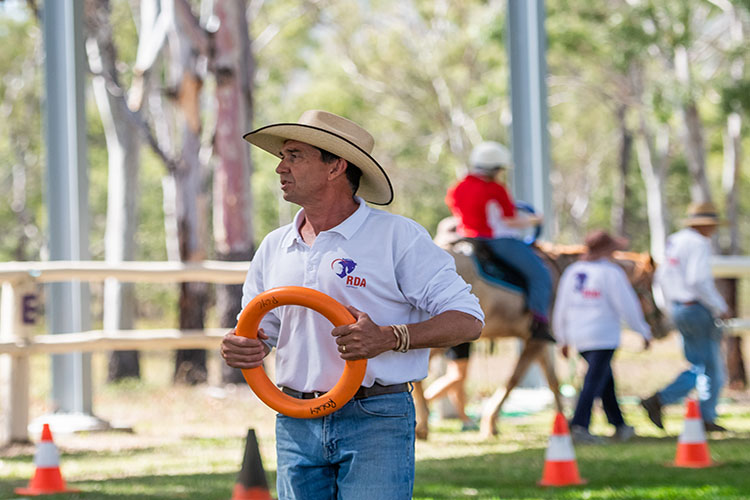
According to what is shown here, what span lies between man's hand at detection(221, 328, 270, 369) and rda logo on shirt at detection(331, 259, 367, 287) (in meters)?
0.34

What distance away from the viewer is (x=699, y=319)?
34.7 feet

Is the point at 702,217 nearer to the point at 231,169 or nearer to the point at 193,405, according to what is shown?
the point at 193,405

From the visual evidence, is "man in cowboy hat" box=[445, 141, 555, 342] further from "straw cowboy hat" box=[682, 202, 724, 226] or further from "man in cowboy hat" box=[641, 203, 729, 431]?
"straw cowboy hat" box=[682, 202, 724, 226]

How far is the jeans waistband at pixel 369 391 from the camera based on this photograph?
3869 millimetres

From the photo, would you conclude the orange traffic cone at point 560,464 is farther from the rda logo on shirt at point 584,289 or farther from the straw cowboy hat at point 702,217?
the straw cowboy hat at point 702,217

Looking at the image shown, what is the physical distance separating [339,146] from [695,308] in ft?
23.8

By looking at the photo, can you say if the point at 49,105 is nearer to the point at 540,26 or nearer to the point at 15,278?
the point at 15,278

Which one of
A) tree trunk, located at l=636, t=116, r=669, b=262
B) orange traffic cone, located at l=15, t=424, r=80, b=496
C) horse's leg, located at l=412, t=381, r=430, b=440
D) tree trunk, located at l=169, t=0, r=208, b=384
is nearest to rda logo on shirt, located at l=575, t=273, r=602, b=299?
horse's leg, located at l=412, t=381, r=430, b=440

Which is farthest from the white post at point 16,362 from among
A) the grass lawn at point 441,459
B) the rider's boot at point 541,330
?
A: the rider's boot at point 541,330

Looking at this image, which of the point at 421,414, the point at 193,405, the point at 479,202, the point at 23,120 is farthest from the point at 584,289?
the point at 23,120

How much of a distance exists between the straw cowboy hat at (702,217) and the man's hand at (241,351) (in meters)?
7.48

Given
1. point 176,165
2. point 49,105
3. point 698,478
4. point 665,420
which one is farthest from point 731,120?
point 698,478

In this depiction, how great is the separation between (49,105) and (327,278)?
29.4 feet

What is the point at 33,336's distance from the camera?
35.6ft
